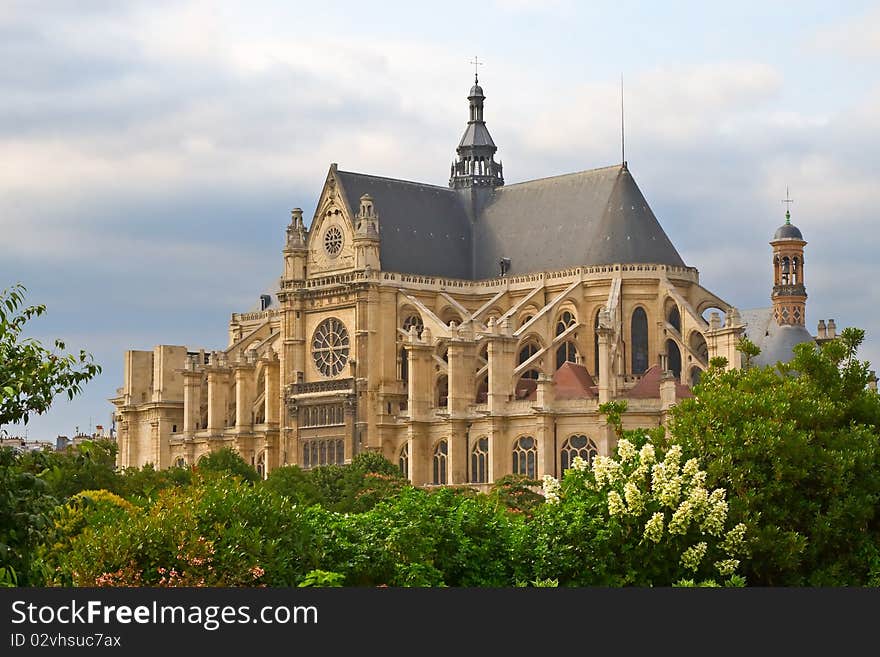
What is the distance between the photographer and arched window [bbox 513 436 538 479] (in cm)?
11356

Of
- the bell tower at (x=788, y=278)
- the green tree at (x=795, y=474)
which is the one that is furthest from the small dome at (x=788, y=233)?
the green tree at (x=795, y=474)

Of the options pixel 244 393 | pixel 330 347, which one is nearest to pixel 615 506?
pixel 330 347

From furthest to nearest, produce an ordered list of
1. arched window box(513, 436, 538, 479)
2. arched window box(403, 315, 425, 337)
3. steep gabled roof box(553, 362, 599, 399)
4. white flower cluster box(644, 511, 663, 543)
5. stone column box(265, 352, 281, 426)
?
stone column box(265, 352, 281, 426) < arched window box(403, 315, 425, 337) < steep gabled roof box(553, 362, 599, 399) < arched window box(513, 436, 538, 479) < white flower cluster box(644, 511, 663, 543)

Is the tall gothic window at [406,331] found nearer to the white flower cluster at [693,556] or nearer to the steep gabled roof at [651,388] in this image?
the steep gabled roof at [651,388]

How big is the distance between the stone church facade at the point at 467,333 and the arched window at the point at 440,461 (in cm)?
12

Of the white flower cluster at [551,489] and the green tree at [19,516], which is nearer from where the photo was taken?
the green tree at [19,516]

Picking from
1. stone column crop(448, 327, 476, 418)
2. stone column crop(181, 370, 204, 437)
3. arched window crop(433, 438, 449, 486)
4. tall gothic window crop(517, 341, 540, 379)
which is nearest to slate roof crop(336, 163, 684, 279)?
tall gothic window crop(517, 341, 540, 379)

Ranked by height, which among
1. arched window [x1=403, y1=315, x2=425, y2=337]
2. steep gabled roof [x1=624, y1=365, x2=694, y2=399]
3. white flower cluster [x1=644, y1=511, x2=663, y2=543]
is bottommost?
white flower cluster [x1=644, y1=511, x2=663, y2=543]

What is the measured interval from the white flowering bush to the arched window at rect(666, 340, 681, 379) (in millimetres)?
69072

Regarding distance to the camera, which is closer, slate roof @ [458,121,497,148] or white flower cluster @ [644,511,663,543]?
white flower cluster @ [644,511,663,543]

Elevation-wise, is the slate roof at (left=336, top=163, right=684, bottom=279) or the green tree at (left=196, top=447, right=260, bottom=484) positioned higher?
the slate roof at (left=336, top=163, right=684, bottom=279)

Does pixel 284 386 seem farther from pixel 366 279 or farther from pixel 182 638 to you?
pixel 182 638

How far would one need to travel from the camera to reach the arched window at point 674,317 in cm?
12038

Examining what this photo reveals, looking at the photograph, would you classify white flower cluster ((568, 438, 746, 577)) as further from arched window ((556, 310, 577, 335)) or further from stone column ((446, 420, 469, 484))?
arched window ((556, 310, 577, 335))
